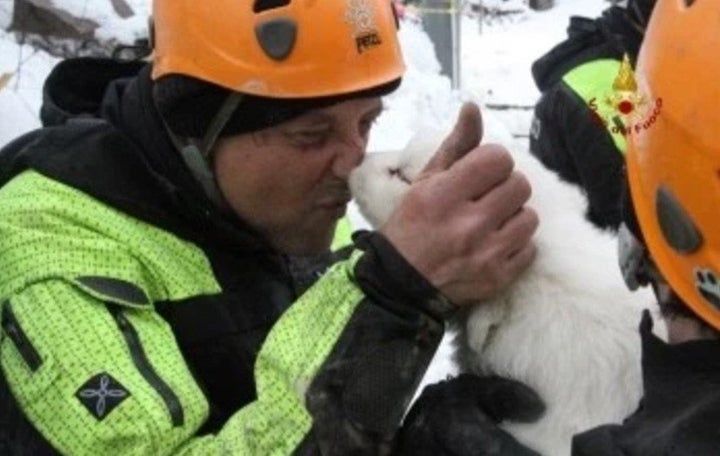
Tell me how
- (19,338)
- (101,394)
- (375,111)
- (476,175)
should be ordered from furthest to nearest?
(375,111) → (19,338) → (101,394) → (476,175)

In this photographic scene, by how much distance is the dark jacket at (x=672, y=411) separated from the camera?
1521 millimetres

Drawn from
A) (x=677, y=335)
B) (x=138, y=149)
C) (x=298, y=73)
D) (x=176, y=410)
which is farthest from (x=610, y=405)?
(x=138, y=149)

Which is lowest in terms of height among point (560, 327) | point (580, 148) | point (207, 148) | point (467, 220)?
point (580, 148)

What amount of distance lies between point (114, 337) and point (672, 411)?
109 cm

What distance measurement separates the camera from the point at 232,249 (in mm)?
2650

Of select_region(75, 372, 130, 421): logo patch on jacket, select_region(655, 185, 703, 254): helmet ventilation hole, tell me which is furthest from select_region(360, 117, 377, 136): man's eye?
select_region(655, 185, 703, 254): helmet ventilation hole

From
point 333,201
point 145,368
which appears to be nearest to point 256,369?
point 145,368

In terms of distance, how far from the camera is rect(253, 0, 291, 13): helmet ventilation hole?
2516mm

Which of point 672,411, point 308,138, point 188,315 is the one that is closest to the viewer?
point 672,411

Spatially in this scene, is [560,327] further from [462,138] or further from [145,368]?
[145,368]

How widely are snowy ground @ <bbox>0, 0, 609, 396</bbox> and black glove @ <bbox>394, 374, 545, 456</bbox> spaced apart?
8.33 feet

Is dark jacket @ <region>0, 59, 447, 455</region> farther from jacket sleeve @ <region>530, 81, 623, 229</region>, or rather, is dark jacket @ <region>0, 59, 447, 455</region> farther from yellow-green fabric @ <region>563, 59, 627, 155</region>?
yellow-green fabric @ <region>563, 59, 627, 155</region>

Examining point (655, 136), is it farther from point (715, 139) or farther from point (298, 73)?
point (298, 73)

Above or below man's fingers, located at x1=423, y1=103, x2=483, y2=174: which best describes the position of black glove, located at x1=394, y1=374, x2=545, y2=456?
below
